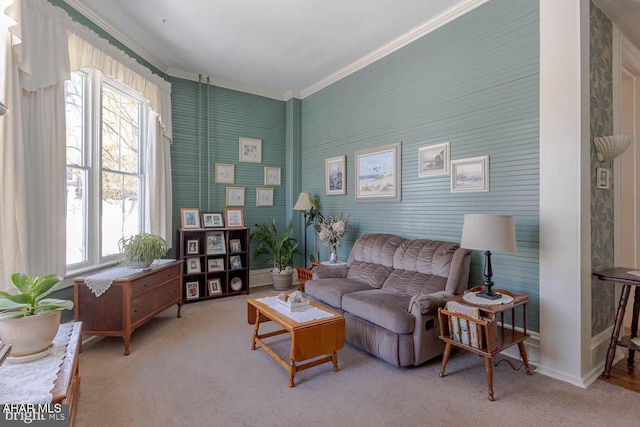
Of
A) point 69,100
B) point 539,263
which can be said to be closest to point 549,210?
point 539,263

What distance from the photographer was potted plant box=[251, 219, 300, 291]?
5055 mm

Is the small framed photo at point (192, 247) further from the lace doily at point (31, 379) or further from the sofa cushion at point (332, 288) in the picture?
the lace doily at point (31, 379)

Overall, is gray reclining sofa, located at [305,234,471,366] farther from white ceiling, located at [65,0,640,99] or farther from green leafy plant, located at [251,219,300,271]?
white ceiling, located at [65,0,640,99]

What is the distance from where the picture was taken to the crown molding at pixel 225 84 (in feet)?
15.4

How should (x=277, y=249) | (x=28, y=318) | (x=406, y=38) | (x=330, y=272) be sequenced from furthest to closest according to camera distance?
(x=277, y=249) < (x=330, y=272) < (x=406, y=38) < (x=28, y=318)

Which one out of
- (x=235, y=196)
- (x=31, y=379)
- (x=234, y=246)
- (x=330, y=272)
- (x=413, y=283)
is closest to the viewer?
A: (x=31, y=379)

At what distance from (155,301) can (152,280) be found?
243 millimetres

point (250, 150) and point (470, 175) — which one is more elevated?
point (250, 150)

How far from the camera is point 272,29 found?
3613 millimetres

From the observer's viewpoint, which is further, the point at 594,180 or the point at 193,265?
the point at 193,265

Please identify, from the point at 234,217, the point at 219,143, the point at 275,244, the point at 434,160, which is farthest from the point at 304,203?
the point at 434,160

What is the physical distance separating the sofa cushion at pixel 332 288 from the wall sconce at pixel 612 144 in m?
2.31

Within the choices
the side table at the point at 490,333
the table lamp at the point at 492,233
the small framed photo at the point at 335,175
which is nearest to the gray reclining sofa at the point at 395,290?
the side table at the point at 490,333

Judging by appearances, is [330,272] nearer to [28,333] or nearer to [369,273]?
[369,273]
